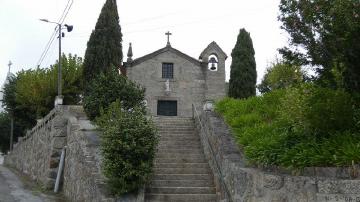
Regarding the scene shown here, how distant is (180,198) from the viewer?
11.9m

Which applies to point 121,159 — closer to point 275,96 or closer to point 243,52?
point 275,96

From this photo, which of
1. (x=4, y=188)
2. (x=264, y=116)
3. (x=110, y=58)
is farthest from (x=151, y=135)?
(x=110, y=58)

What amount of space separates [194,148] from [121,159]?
459cm

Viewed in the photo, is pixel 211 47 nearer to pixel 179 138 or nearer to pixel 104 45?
pixel 104 45

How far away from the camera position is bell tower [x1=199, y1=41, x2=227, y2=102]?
31.3 m

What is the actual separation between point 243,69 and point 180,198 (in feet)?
62.8

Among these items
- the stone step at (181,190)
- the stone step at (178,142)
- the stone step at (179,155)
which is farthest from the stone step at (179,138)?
the stone step at (181,190)

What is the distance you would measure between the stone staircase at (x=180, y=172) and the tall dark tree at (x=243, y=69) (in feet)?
43.8

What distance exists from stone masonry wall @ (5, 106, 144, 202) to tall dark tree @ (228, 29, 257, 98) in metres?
12.0

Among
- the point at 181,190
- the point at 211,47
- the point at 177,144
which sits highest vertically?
the point at 211,47

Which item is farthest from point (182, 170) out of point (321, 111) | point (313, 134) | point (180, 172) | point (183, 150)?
point (321, 111)

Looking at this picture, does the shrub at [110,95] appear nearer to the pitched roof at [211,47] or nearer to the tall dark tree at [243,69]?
the tall dark tree at [243,69]

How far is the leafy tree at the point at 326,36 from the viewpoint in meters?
8.82

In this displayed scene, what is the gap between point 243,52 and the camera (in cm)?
3073
